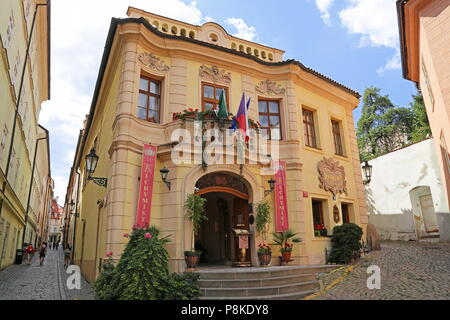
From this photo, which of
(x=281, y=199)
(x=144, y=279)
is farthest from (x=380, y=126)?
(x=144, y=279)

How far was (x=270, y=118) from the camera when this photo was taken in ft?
43.4

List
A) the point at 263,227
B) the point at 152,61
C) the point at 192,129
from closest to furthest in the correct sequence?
the point at 192,129
the point at 263,227
the point at 152,61

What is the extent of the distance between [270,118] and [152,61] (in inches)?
205

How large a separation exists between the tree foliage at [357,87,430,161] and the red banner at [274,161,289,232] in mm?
18620

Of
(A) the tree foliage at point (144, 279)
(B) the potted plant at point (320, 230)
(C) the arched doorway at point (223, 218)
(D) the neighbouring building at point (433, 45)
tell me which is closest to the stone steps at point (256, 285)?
(A) the tree foliage at point (144, 279)

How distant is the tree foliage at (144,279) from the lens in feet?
22.5

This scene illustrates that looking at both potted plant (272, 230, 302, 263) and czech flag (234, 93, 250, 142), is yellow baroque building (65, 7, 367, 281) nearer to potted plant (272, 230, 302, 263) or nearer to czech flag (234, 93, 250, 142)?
potted plant (272, 230, 302, 263)

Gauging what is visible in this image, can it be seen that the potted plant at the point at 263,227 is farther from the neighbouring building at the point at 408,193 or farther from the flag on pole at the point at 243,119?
the neighbouring building at the point at 408,193

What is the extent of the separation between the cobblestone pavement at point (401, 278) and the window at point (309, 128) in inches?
200

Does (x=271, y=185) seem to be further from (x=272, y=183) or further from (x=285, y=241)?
(x=285, y=241)

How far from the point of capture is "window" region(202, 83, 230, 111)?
467 inches

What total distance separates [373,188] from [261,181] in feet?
38.9

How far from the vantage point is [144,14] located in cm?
1234
